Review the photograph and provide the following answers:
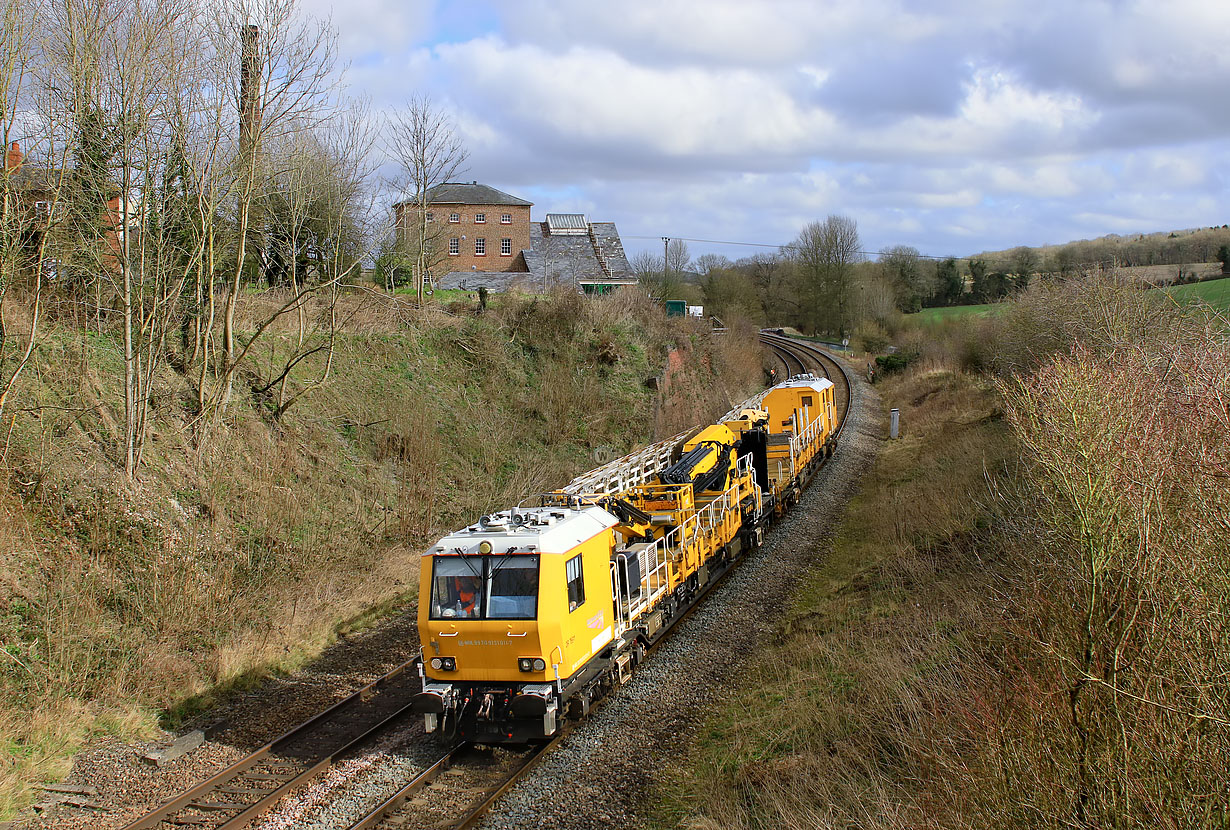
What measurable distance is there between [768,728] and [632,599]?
9.40 ft

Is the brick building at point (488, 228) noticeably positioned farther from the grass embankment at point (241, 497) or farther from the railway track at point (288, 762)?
the railway track at point (288, 762)

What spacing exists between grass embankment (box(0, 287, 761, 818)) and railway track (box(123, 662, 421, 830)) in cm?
178

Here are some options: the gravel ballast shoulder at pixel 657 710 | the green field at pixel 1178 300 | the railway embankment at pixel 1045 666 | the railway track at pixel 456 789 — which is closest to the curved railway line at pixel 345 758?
the railway track at pixel 456 789

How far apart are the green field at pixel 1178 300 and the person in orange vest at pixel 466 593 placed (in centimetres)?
1773

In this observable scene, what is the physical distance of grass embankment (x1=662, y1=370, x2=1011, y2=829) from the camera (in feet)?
28.1

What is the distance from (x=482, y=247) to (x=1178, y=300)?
3599cm

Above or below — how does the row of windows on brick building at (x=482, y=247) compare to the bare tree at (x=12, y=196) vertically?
above

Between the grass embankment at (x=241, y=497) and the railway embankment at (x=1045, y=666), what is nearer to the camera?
the railway embankment at (x=1045, y=666)

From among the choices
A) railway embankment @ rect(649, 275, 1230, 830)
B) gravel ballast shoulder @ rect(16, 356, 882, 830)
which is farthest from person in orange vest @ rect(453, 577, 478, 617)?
railway embankment @ rect(649, 275, 1230, 830)

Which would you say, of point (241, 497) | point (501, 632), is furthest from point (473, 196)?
point (501, 632)

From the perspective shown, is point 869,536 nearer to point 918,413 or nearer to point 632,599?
point 632,599

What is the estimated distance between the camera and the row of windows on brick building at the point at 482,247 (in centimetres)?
4747

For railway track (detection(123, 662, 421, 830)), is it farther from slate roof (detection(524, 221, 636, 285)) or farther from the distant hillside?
the distant hillside

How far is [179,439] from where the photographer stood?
1736 centimetres
